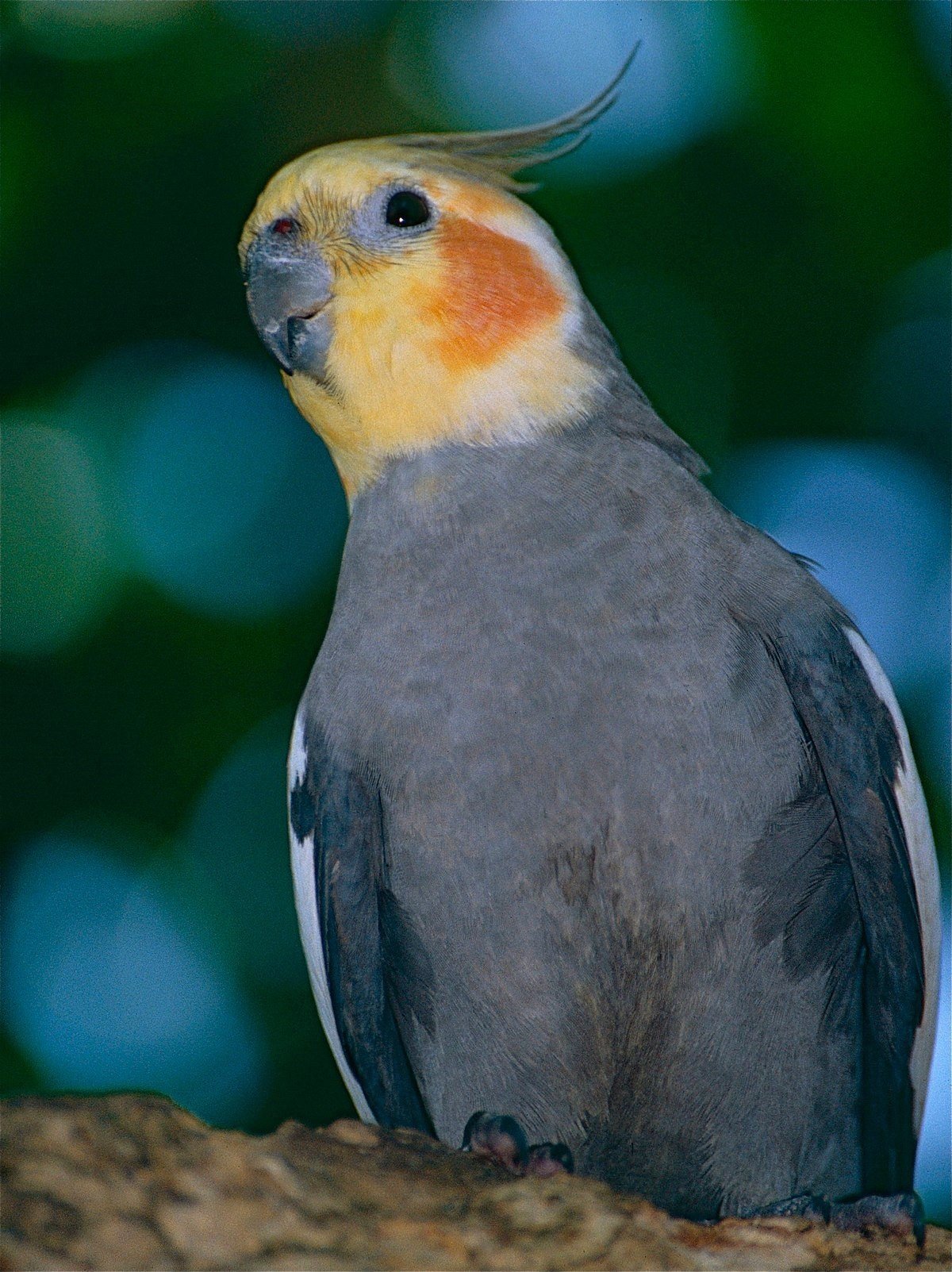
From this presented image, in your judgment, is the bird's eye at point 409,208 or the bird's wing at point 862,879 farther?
the bird's eye at point 409,208

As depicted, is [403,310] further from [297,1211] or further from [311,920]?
[297,1211]

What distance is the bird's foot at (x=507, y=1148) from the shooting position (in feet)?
6.59

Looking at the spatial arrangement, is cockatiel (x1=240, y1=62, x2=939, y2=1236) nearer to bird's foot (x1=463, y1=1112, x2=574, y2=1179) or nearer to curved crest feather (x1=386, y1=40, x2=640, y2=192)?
bird's foot (x1=463, y1=1112, x2=574, y2=1179)

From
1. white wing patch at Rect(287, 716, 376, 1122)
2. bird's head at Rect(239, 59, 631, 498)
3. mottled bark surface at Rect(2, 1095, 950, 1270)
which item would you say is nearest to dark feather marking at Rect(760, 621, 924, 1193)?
mottled bark surface at Rect(2, 1095, 950, 1270)

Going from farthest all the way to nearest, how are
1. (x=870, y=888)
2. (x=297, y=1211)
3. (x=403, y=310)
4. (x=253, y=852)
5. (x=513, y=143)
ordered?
(x=253, y=852) → (x=513, y=143) → (x=403, y=310) → (x=870, y=888) → (x=297, y=1211)

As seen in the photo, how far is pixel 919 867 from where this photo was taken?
8.01 ft

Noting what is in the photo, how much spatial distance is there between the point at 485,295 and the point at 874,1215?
1.91 metres

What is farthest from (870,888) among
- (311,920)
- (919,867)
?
(311,920)

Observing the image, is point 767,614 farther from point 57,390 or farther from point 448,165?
point 57,390

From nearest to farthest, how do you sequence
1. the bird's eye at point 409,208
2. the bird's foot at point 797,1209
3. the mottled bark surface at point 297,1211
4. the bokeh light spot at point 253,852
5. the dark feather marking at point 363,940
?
the mottled bark surface at point 297,1211 < the bird's foot at point 797,1209 < the dark feather marking at point 363,940 < the bird's eye at point 409,208 < the bokeh light spot at point 253,852

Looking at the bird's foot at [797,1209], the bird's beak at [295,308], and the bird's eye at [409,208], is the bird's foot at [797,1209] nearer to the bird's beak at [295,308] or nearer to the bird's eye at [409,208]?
the bird's beak at [295,308]

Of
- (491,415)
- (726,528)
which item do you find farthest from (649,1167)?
(491,415)

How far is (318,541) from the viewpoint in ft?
12.2

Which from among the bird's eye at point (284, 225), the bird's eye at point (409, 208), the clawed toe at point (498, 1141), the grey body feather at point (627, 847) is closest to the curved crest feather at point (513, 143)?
the bird's eye at point (409, 208)
